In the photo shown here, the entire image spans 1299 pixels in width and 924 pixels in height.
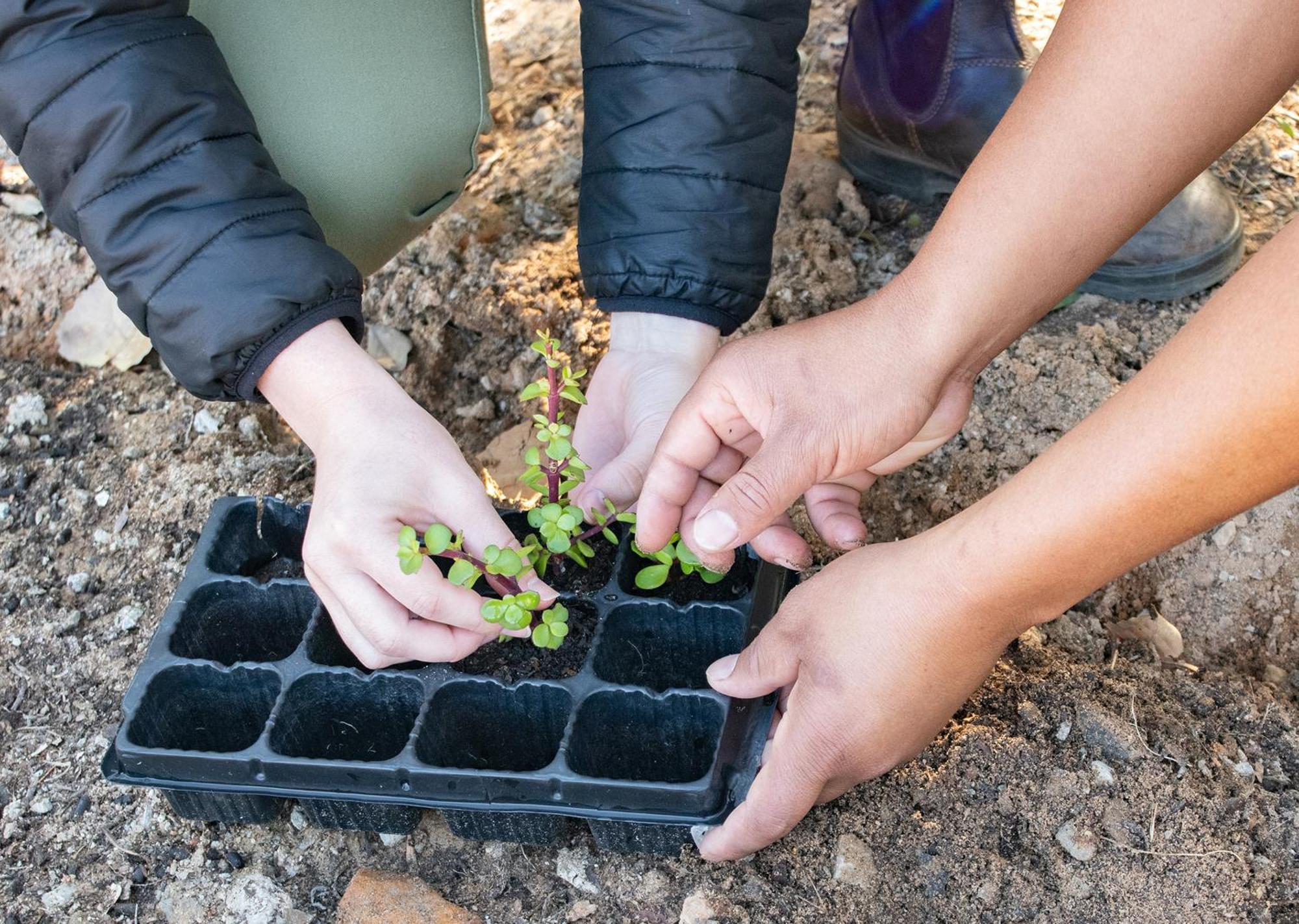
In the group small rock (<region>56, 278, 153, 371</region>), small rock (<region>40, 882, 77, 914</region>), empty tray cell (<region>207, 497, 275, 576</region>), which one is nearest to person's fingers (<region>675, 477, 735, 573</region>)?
empty tray cell (<region>207, 497, 275, 576</region>)

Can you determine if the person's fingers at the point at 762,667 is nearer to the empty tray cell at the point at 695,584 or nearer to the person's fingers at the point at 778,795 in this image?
the person's fingers at the point at 778,795

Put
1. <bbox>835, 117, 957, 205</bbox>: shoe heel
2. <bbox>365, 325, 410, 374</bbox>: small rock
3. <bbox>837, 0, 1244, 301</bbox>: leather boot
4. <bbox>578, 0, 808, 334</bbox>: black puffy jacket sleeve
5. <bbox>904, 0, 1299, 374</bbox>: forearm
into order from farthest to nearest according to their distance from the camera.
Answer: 1. <bbox>835, 117, 957, 205</bbox>: shoe heel
2. <bbox>365, 325, 410, 374</bbox>: small rock
3. <bbox>837, 0, 1244, 301</bbox>: leather boot
4. <bbox>578, 0, 808, 334</bbox>: black puffy jacket sleeve
5. <bbox>904, 0, 1299, 374</bbox>: forearm

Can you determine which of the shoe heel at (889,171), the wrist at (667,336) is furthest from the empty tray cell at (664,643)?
the shoe heel at (889,171)

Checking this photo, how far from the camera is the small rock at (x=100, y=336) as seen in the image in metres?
2.60

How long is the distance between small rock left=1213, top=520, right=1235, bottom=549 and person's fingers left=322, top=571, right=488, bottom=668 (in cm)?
142

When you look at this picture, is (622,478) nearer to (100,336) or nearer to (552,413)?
(552,413)

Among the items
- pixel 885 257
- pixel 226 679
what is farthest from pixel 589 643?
pixel 885 257

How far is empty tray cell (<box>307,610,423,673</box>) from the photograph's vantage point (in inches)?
69.2

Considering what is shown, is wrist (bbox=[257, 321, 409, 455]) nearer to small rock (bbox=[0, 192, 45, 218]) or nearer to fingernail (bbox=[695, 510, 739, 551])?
fingernail (bbox=[695, 510, 739, 551])

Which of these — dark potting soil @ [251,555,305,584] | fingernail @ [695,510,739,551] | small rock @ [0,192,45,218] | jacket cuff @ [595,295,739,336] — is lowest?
dark potting soil @ [251,555,305,584]

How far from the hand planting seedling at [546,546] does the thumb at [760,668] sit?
5.8 inches

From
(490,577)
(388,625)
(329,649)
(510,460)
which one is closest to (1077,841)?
(490,577)

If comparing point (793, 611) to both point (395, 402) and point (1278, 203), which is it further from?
point (1278, 203)

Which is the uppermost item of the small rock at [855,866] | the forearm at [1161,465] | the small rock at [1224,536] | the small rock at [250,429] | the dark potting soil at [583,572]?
the forearm at [1161,465]
